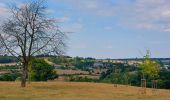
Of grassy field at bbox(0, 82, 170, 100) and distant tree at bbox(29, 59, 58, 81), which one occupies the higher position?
distant tree at bbox(29, 59, 58, 81)

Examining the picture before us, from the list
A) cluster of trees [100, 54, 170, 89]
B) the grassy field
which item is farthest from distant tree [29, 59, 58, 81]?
the grassy field

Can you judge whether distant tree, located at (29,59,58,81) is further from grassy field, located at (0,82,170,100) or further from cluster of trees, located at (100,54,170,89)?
grassy field, located at (0,82,170,100)

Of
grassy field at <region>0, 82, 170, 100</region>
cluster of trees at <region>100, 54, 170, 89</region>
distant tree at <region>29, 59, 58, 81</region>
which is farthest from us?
distant tree at <region>29, 59, 58, 81</region>

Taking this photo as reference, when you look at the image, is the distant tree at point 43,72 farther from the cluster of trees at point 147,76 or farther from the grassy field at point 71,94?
the grassy field at point 71,94

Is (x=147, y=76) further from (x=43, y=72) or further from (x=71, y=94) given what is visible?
(x=71, y=94)

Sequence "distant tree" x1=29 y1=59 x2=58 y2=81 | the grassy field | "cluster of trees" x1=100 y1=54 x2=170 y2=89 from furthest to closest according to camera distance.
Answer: "distant tree" x1=29 y1=59 x2=58 y2=81 < "cluster of trees" x1=100 y1=54 x2=170 y2=89 < the grassy field

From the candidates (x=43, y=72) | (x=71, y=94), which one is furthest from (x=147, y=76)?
(x=71, y=94)

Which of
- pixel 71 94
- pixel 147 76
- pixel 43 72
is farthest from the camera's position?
pixel 43 72

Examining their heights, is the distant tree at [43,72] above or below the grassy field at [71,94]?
above

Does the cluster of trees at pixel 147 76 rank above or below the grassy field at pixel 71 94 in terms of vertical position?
above

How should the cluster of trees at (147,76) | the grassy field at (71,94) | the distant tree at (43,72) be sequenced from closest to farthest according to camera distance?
the grassy field at (71,94) < the cluster of trees at (147,76) < the distant tree at (43,72)

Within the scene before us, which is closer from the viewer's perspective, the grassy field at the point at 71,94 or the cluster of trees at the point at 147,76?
the grassy field at the point at 71,94

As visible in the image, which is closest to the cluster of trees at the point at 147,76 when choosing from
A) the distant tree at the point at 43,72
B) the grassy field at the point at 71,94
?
the distant tree at the point at 43,72

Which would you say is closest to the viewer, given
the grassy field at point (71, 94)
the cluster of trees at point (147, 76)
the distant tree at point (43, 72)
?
the grassy field at point (71, 94)
